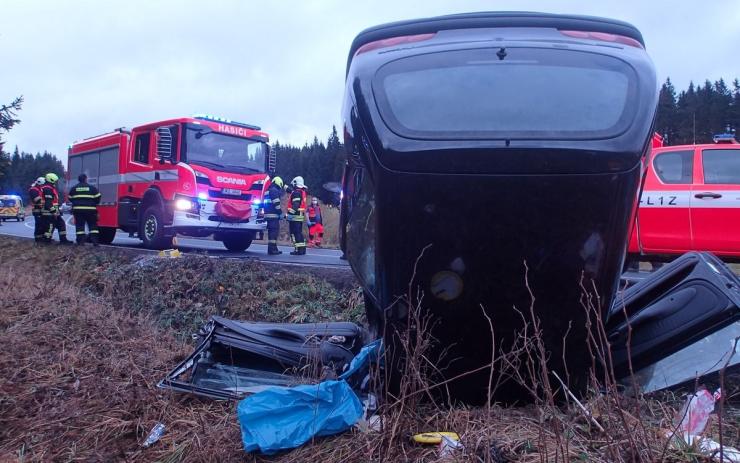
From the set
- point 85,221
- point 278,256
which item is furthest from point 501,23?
point 85,221

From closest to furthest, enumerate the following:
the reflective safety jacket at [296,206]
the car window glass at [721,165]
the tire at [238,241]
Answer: the car window glass at [721,165] → the reflective safety jacket at [296,206] → the tire at [238,241]

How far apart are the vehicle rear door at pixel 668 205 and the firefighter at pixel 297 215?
752 cm

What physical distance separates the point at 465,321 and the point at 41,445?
227 centimetres

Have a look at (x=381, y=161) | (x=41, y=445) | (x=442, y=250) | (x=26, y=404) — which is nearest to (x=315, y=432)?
(x=442, y=250)

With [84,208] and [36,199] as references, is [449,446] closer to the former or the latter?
[84,208]

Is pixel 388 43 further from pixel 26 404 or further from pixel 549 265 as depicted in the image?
pixel 26 404

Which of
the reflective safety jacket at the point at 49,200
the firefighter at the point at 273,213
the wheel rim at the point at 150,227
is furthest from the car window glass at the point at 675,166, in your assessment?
the reflective safety jacket at the point at 49,200

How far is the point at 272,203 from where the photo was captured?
13.3 metres

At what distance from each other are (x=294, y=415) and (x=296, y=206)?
1094 cm

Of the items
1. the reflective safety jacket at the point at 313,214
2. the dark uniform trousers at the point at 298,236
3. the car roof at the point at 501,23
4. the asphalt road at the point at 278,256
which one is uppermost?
the car roof at the point at 501,23

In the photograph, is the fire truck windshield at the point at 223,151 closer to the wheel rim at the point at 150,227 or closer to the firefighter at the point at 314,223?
the wheel rim at the point at 150,227

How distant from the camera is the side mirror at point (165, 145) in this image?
11625mm

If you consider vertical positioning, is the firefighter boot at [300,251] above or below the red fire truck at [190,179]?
below

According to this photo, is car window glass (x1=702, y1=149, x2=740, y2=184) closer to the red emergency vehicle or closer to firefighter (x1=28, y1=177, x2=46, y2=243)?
the red emergency vehicle
